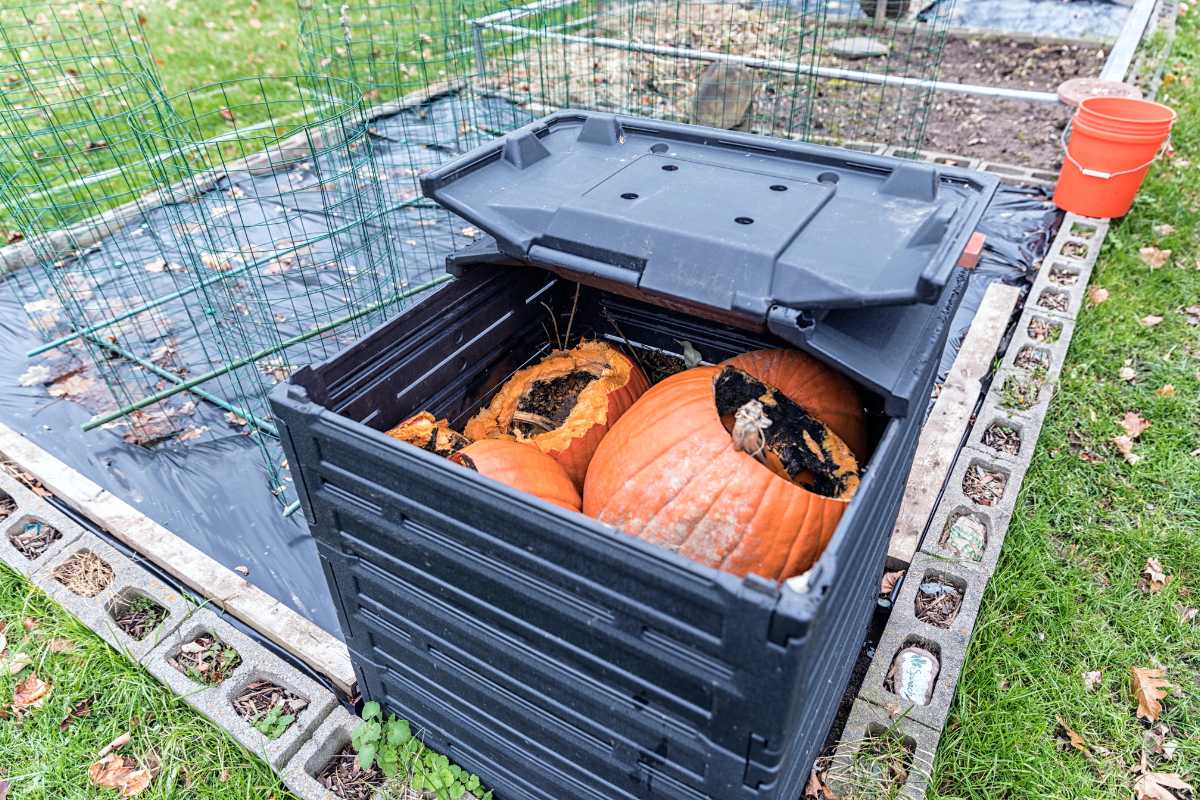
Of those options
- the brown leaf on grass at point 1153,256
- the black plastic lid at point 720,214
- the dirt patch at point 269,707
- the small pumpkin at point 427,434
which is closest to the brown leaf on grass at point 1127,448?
the brown leaf on grass at point 1153,256

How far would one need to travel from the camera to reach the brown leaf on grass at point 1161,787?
7.00 feet

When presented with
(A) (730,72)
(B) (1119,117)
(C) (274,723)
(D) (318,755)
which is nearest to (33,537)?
(C) (274,723)

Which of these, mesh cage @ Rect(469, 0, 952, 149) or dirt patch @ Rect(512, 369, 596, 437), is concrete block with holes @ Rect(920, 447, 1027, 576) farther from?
mesh cage @ Rect(469, 0, 952, 149)

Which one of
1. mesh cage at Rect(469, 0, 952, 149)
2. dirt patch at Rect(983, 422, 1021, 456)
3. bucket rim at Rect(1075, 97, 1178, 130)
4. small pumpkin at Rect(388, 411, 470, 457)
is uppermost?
small pumpkin at Rect(388, 411, 470, 457)

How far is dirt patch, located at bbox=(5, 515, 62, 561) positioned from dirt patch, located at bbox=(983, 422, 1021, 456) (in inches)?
144

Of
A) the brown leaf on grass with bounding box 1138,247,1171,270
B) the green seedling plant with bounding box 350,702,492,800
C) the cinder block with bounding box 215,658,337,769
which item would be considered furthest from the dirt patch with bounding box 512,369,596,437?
the brown leaf on grass with bounding box 1138,247,1171,270

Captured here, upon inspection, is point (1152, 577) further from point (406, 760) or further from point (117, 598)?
point (117, 598)

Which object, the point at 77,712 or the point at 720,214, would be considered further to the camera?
the point at 77,712

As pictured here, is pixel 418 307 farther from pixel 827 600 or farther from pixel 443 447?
pixel 827 600

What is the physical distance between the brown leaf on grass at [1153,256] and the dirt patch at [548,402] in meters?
3.78

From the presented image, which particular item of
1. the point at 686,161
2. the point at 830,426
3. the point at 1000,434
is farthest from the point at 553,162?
the point at 1000,434

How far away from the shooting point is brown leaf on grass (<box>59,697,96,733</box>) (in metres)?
2.37

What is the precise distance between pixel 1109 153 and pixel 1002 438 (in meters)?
2.35

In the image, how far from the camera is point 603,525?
1.24 meters
